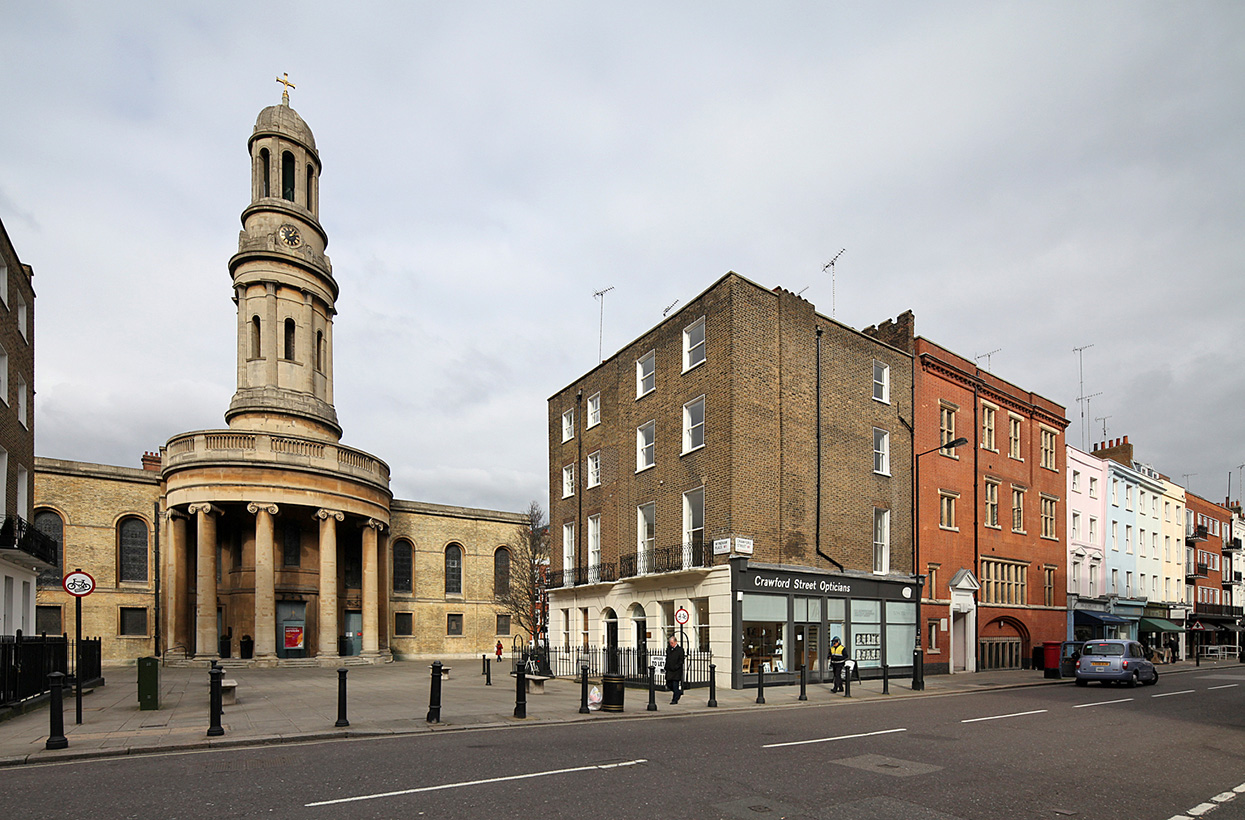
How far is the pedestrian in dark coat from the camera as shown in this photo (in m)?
19.5

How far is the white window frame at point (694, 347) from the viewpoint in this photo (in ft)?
86.2

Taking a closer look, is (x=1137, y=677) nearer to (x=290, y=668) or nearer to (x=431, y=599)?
(x=290, y=668)

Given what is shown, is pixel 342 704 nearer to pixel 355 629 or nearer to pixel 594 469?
pixel 594 469

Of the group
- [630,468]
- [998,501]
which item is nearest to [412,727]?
[630,468]

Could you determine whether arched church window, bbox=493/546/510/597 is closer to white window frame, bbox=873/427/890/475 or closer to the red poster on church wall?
the red poster on church wall

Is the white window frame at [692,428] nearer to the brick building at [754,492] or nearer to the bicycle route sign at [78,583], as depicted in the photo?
the brick building at [754,492]

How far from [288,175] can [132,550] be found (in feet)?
69.4

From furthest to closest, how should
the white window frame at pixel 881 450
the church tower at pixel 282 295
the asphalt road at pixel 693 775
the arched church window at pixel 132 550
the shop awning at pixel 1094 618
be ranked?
1. the church tower at pixel 282 295
2. the arched church window at pixel 132 550
3. the shop awning at pixel 1094 618
4. the white window frame at pixel 881 450
5. the asphalt road at pixel 693 775

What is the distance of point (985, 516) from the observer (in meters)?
33.2

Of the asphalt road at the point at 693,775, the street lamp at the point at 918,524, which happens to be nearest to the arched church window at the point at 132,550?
the asphalt road at the point at 693,775

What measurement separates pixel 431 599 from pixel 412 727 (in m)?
36.6

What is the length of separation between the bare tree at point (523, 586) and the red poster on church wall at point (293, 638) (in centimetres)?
1516

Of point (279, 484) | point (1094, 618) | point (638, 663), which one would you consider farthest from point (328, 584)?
point (1094, 618)

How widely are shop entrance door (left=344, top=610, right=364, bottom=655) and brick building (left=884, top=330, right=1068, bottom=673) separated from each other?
28.6 m
